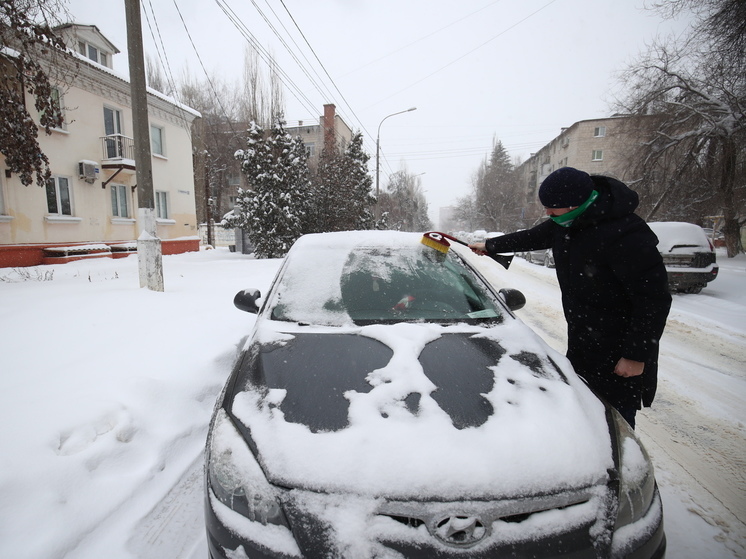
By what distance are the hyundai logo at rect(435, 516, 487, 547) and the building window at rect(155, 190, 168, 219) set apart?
1887cm

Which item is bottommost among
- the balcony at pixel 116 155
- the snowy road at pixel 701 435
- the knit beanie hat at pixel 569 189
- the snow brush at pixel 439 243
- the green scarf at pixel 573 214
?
the snowy road at pixel 701 435

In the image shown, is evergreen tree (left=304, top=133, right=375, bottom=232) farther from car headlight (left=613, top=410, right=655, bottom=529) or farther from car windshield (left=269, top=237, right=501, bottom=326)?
car headlight (left=613, top=410, right=655, bottom=529)

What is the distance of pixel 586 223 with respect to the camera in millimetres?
2061

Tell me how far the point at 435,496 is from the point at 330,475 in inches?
12.8

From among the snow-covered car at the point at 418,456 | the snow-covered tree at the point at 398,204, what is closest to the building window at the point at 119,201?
the snow-covered car at the point at 418,456

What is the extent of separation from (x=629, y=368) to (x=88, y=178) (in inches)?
639

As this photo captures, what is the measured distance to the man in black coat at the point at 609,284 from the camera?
183cm

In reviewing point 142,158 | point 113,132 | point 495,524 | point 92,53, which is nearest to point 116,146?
point 113,132

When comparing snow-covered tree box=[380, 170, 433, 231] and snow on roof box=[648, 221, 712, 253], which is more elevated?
snow-covered tree box=[380, 170, 433, 231]

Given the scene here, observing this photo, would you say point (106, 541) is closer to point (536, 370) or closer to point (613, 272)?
point (536, 370)

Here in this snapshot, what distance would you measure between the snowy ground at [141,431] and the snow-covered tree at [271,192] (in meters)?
11.9

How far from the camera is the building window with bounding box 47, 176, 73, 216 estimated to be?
1231 centimetres

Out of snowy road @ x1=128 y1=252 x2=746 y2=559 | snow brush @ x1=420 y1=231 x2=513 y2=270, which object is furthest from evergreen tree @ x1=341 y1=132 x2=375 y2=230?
snow brush @ x1=420 y1=231 x2=513 y2=270

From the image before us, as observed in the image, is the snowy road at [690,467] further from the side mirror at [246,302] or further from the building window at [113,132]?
the building window at [113,132]
